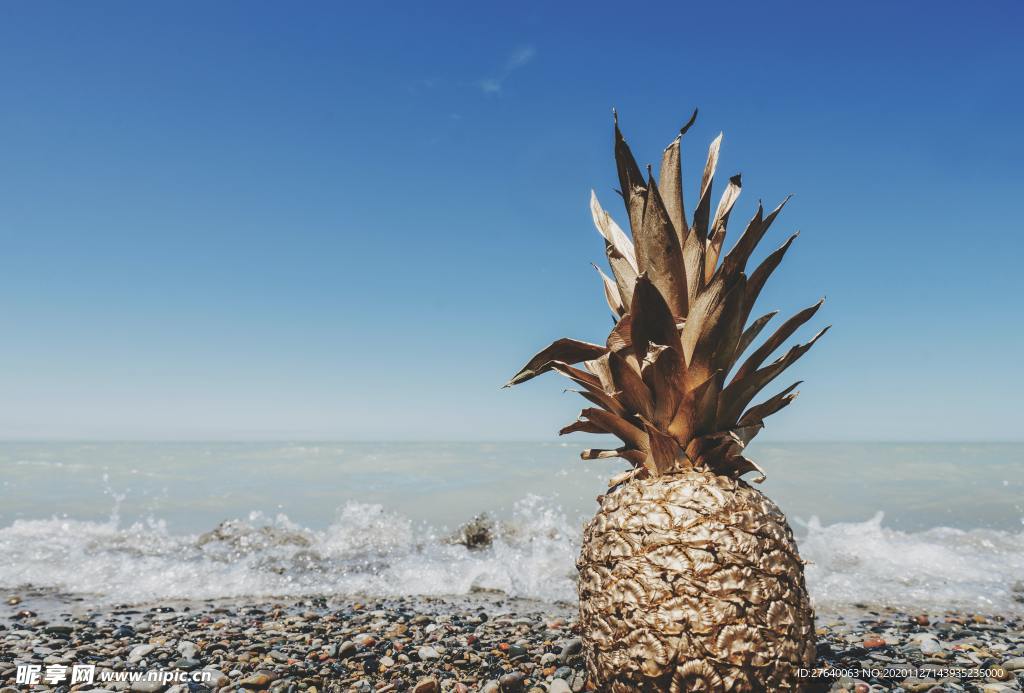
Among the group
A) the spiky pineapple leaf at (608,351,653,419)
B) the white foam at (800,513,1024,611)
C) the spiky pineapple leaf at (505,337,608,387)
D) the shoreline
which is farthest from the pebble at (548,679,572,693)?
the white foam at (800,513,1024,611)

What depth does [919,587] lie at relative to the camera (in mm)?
9281

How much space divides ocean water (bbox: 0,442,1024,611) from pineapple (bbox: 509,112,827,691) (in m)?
5.17

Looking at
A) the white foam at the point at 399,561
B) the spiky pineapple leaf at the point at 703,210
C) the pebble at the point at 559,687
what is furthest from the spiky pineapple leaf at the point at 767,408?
the white foam at the point at 399,561

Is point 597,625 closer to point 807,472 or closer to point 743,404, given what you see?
point 743,404

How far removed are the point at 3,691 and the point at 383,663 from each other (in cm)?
326

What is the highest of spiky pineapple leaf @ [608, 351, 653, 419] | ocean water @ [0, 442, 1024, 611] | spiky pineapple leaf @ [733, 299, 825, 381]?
spiky pineapple leaf @ [733, 299, 825, 381]

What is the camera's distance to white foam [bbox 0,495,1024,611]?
907 cm

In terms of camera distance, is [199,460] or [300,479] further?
[199,460]

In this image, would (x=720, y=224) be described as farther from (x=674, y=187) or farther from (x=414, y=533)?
(x=414, y=533)

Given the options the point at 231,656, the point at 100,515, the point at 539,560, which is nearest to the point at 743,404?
the point at 231,656

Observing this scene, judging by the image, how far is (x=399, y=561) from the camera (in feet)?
35.1

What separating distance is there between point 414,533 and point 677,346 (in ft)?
40.7

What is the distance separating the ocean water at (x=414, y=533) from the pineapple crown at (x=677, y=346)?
524 cm

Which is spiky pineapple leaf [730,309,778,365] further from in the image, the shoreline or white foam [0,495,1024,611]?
white foam [0,495,1024,611]
